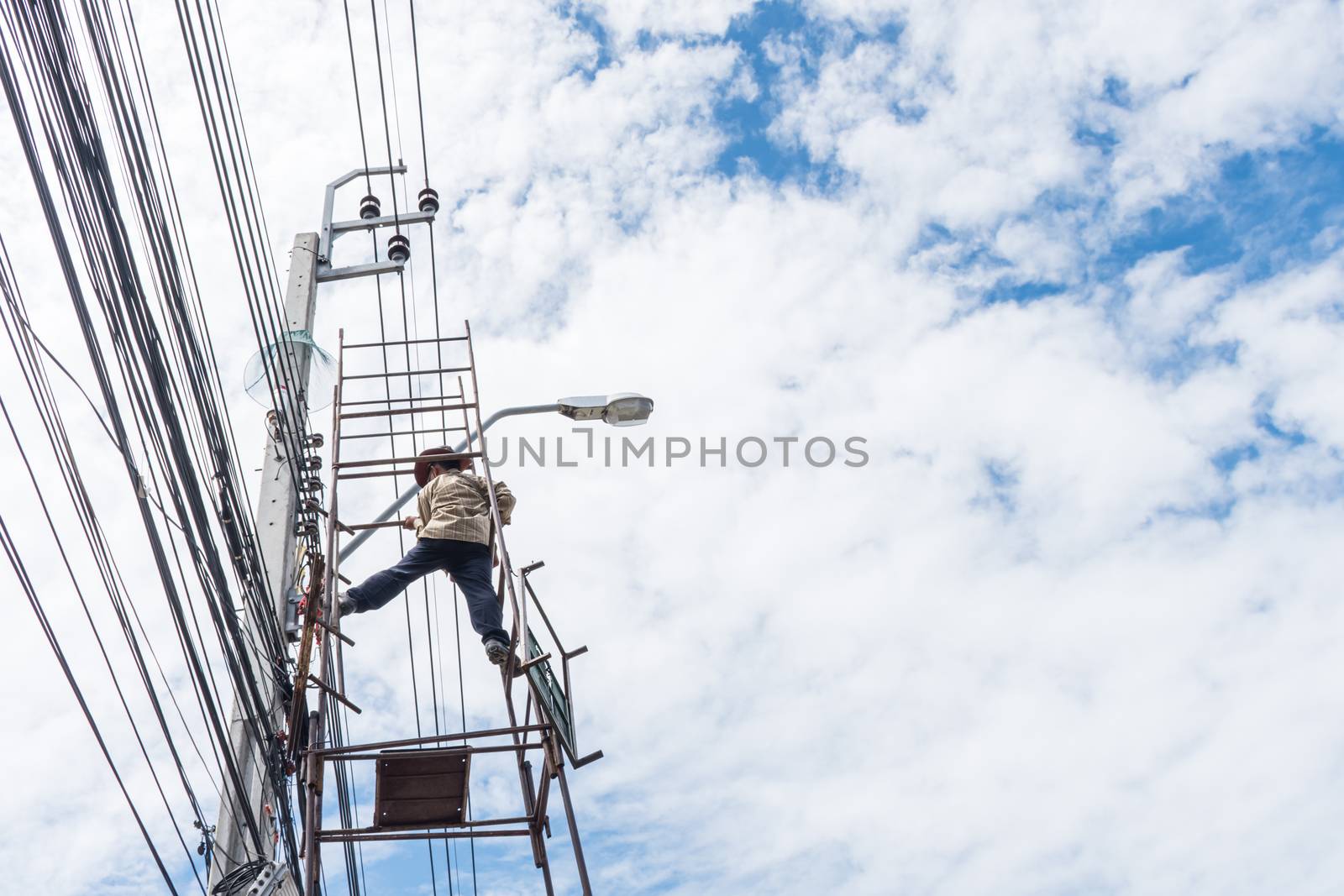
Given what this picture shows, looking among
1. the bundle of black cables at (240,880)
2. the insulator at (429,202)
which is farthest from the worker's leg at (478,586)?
the insulator at (429,202)

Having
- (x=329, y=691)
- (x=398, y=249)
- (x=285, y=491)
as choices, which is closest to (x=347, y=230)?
(x=398, y=249)

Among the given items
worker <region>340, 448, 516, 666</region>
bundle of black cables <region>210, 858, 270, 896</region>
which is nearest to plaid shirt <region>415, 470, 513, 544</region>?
worker <region>340, 448, 516, 666</region>

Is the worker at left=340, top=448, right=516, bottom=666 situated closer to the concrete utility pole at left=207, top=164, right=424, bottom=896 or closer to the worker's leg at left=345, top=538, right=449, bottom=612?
the worker's leg at left=345, top=538, right=449, bottom=612

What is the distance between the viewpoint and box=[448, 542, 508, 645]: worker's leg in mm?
5637

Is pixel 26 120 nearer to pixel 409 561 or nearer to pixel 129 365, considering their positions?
pixel 129 365

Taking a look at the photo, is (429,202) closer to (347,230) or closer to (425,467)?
(347,230)

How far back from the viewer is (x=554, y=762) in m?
4.61

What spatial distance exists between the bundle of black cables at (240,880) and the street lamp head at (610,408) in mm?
3805

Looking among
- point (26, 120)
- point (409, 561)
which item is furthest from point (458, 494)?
point (26, 120)

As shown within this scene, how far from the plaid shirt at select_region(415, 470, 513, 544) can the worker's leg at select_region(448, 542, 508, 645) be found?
74 mm

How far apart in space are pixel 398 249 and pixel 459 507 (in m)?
2.79

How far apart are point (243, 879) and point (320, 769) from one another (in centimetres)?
59

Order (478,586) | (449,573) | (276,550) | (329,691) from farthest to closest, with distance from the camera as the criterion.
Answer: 1. (276,550)
2. (449,573)
3. (478,586)
4. (329,691)

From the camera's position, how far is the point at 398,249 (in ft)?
27.1
